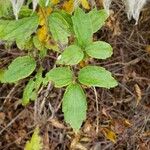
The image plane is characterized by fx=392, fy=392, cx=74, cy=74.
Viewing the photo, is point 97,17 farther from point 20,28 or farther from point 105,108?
point 105,108

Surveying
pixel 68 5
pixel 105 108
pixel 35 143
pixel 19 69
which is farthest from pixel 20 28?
pixel 105 108

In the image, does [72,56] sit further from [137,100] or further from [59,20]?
[137,100]

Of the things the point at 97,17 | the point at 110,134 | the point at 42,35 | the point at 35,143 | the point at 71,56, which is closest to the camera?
the point at 71,56

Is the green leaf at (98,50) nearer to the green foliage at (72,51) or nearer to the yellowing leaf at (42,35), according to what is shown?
the green foliage at (72,51)

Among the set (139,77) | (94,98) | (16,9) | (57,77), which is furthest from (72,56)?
(139,77)

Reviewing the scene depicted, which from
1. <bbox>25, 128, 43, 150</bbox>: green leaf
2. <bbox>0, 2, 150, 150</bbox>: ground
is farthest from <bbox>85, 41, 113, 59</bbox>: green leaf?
<bbox>25, 128, 43, 150</bbox>: green leaf

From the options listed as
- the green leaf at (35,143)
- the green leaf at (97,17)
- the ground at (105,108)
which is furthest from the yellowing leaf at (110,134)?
the green leaf at (97,17)
